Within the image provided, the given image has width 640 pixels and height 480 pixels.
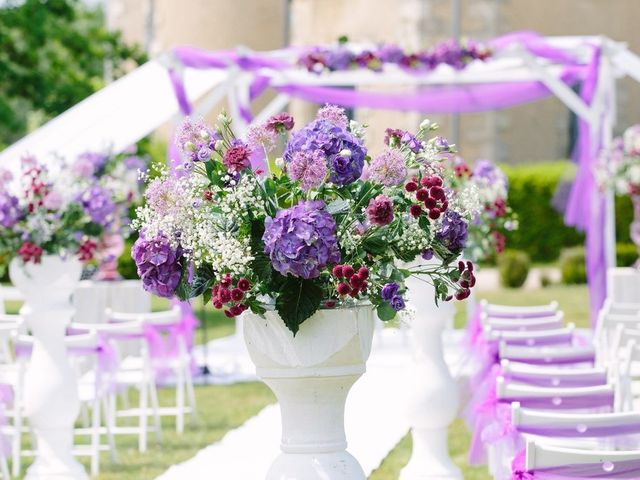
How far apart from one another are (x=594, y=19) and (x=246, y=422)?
61.9 feet

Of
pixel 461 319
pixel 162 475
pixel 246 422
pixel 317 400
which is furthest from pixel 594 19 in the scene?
pixel 317 400

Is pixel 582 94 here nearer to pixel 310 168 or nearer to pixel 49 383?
pixel 49 383

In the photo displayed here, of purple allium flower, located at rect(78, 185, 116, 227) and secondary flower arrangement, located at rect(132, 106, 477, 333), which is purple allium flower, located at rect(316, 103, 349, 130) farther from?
purple allium flower, located at rect(78, 185, 116, 227)

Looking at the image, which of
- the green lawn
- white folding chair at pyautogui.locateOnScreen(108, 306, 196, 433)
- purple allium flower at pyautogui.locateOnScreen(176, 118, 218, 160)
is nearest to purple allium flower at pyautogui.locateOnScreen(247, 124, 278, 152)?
purple allium flower at pyautogui.locateOnScreen(176, 118, 218, 160)

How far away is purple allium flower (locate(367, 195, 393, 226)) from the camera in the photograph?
3908 mm

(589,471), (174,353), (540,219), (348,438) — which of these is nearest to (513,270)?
(540,219)

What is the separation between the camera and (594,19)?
87.0ft

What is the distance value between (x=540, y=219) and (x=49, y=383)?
1741 cm

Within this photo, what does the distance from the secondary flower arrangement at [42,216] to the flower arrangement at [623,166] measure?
682 centimetres

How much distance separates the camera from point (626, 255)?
72.0ft

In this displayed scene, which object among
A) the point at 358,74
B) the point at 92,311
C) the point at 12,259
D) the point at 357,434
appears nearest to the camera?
the point at 12,259

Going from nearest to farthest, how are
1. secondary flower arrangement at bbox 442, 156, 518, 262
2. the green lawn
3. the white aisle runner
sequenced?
the white aisle runner → the green lawn → secondary flower arrangement at bbox 442, 156, 518, 262

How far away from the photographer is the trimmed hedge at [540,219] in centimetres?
2307

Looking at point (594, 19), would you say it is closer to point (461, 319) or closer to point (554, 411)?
point (461, 319)
